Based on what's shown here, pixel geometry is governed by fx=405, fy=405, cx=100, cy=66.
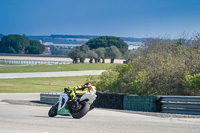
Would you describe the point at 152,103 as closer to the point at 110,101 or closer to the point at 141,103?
the point at 141,103

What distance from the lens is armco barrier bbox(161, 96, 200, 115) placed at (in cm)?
1648

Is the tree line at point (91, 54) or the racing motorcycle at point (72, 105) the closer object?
the racing motorcycle at point (72, 105)

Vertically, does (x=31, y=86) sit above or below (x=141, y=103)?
below

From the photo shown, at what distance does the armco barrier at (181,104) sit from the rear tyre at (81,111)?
5.30 meters

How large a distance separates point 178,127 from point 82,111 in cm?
332

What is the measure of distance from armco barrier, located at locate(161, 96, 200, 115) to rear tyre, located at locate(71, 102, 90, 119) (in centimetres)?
530

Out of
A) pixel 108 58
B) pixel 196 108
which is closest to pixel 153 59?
pixel 196 108

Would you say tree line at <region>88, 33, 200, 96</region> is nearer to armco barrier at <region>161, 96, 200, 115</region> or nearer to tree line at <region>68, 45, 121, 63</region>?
armco barrier at <region>161, 96, 200, 115</region>

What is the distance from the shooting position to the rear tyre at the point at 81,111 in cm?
1317

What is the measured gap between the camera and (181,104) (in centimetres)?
1711

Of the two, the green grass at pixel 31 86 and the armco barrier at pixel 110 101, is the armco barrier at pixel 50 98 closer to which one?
the armco barrier at pixel 110 101

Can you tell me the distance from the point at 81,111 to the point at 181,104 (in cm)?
552

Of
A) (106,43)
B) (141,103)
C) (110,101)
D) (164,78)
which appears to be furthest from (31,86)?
(106,43)

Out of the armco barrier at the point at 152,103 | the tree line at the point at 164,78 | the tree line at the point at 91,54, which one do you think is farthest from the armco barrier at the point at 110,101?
the tree line at the point at 91,54
